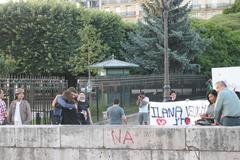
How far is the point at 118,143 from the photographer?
395 inches

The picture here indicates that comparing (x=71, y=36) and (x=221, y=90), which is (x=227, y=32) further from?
(x=221, y=90)

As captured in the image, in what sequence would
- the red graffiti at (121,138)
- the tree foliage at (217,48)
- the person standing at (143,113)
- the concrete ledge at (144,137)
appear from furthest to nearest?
the tree foliage at (217,48)
the person standing at (143,113)
the red graffiti at (121,138)
the concrete ledge at (144,137)

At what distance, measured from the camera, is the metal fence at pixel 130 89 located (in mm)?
24938

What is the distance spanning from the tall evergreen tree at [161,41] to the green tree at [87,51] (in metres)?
2.73

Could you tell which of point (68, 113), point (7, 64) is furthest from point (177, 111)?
point (7, 64)

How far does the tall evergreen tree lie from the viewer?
3897cm

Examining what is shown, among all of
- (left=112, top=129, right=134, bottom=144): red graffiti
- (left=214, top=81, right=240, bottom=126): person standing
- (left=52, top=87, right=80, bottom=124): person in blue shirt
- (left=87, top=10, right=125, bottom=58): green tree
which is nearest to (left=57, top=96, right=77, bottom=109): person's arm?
(left=52, top=87, right=80, bottom=124): person in blue shirt

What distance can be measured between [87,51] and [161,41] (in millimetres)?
6022

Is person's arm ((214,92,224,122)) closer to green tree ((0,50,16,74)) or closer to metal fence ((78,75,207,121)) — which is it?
metal fence ((78,75,207,121))

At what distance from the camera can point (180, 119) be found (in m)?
15.7

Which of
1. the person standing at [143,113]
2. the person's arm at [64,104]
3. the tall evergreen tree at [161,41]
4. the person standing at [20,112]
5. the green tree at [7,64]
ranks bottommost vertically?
the person standing at [143,113]

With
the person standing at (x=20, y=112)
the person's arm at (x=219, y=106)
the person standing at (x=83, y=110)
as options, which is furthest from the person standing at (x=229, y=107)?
the person standing at (x=83, y=110)

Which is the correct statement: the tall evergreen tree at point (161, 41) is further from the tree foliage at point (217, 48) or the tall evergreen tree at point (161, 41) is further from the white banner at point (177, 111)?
the white banner at point (177, 111)

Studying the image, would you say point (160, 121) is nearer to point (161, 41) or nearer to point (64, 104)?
point (64, 104)
